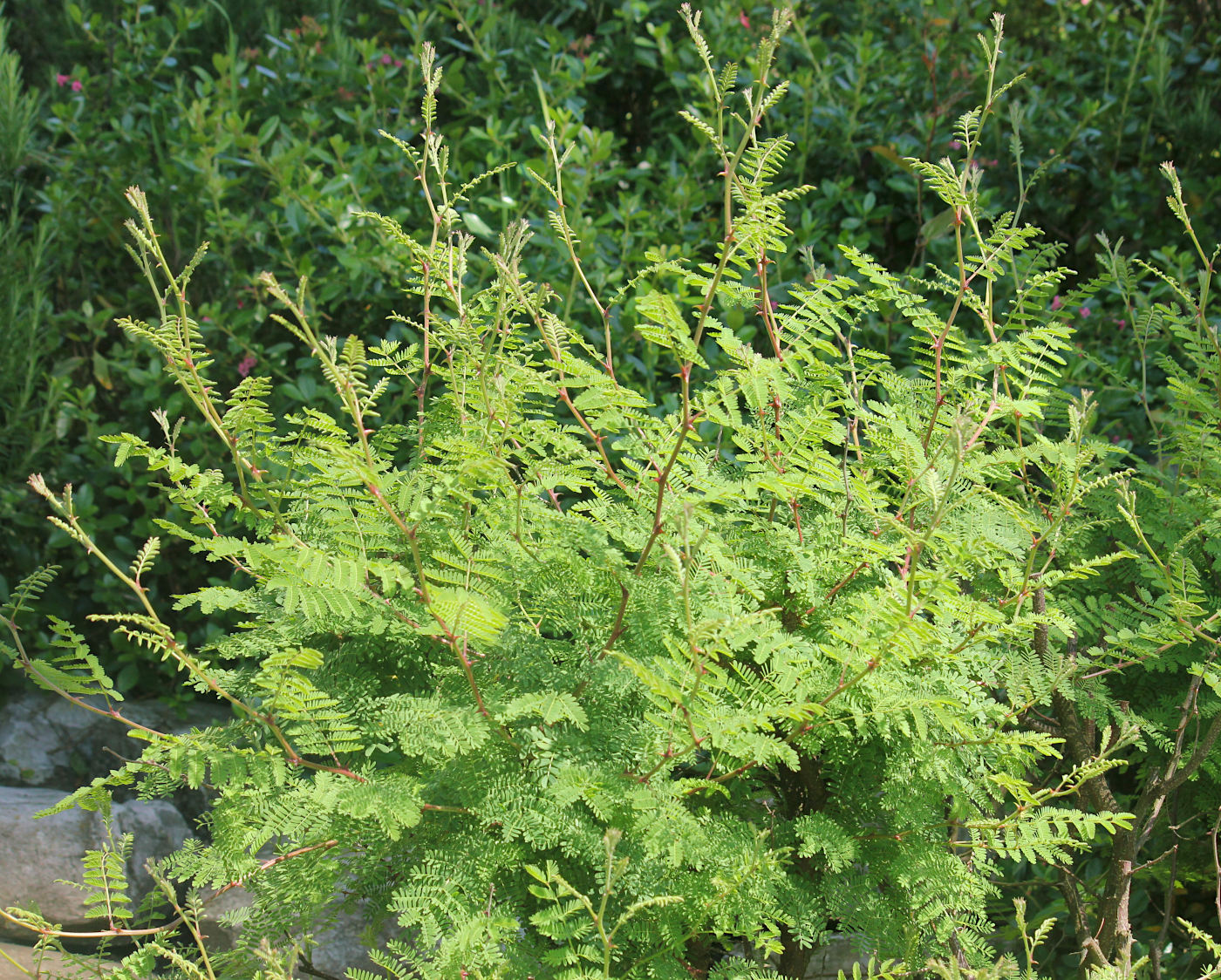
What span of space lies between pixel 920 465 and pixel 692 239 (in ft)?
7.34

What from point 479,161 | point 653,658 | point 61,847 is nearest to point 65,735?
point 61,847

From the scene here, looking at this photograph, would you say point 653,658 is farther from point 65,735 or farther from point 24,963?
point 65,735

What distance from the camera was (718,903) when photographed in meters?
1.40

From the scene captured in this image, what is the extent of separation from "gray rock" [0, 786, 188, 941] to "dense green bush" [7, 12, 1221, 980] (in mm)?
1916

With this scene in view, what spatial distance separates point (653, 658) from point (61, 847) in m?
2.80

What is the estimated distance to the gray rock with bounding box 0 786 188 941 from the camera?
327 cm

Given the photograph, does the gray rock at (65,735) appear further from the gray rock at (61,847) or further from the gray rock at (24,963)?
the gray rock at (24,963)

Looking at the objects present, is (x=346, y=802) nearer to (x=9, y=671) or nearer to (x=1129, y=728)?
(x=1129, y=728)

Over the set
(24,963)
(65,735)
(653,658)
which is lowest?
(65,735)

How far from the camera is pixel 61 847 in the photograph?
10.9 feet

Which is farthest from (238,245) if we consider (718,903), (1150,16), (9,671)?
(1150,16)

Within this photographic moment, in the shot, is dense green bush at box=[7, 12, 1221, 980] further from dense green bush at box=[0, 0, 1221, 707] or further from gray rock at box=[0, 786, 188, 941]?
gray rock at box=[0, 786, 188, 941]

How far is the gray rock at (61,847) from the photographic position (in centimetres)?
327

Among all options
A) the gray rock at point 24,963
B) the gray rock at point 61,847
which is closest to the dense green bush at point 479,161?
the gray rock at point 61,847
